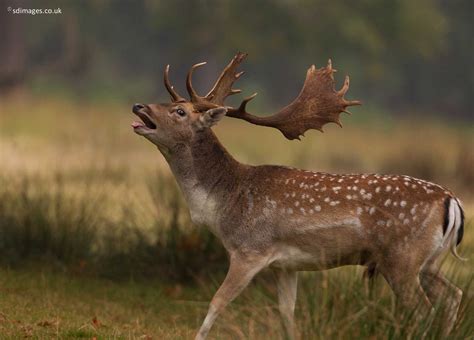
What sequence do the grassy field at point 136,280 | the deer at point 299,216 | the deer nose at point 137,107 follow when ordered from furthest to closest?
the deer nose at point 137,107
the deer at point 299,216
the grassy field at point 136,280

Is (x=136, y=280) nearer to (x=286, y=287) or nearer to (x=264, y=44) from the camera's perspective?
(x=286, y=287)

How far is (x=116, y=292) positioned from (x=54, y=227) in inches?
36.9

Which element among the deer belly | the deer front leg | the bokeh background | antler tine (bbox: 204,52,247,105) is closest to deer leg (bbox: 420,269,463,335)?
the bokeh background

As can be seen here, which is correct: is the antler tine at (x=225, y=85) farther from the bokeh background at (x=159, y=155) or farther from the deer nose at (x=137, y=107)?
the bokeh background at (x=159, y=155)

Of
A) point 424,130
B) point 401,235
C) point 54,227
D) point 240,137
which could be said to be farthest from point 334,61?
point 401,235

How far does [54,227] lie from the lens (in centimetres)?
943

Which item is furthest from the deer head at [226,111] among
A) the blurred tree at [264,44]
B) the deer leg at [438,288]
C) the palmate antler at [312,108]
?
the blurred tree at [264,44]

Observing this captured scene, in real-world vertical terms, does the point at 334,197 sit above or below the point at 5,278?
above

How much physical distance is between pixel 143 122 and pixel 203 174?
553 mm

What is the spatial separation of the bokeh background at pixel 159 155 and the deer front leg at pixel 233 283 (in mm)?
174

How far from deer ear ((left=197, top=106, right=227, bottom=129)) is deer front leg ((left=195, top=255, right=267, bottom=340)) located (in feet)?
3.16

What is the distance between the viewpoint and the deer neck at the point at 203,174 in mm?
7031

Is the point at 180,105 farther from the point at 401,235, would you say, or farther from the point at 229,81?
the point at 401,235

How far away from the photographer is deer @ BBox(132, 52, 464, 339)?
21.4ft
